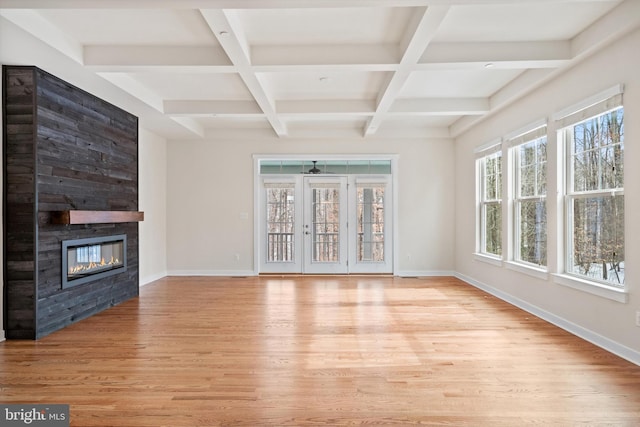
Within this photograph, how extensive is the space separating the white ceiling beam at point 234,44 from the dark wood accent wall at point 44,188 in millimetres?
1989

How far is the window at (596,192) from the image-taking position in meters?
3.34

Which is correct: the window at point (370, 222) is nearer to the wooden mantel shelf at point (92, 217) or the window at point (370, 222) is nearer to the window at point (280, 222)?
the window at point (280, 222)

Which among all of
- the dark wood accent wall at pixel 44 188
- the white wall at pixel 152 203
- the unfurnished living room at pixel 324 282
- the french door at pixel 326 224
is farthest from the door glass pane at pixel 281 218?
the dark wood accent wall at pixel 44 188

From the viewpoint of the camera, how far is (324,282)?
674cm

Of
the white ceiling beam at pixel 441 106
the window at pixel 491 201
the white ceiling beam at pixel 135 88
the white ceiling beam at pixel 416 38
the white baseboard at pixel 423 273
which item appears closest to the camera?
the white ceiling beam at pixel 416 38

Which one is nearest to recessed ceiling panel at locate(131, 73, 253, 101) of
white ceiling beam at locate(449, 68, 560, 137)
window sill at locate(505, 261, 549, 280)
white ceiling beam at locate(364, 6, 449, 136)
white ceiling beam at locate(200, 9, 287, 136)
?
white ceiling beam at locate(200, 9, 287, 136)

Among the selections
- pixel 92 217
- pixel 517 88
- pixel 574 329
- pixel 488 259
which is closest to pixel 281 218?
pixel 92 217

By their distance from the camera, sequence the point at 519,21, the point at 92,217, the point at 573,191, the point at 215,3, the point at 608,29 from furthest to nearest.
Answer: the point at 92,217 < the point at 573,191 < the point at 519,21 < the point at 608,29 < the point at 215,3

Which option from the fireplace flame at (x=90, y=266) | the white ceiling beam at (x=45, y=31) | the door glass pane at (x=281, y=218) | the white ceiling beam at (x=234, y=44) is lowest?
the fireplace flame at (x=90, y=266)

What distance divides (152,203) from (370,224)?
406cm

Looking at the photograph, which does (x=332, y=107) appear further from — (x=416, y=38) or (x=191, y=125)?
(x=191, y=125)

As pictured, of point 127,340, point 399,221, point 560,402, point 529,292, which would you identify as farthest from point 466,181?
point 127,340

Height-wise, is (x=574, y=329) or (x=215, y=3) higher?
(x=215, y=3)

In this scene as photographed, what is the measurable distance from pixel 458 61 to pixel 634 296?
8.39ft
